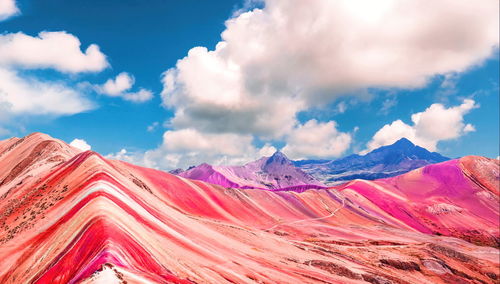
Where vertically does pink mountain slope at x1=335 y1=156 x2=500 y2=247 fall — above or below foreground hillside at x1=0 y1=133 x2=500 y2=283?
above

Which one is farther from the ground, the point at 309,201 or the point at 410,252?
the point at 309,201

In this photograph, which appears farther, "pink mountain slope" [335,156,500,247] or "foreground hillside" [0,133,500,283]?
"pink mountain slope" [335,156,500,247]

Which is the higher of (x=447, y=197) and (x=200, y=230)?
A: (x=447, y=197)

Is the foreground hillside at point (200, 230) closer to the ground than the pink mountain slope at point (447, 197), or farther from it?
closer to the ground

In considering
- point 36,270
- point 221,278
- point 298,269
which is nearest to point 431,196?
point 298,269

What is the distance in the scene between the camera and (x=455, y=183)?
130 metres

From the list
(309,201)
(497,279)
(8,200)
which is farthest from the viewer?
(309,201)

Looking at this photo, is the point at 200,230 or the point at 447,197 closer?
the point at 200,230

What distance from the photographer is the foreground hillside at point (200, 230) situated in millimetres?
22469

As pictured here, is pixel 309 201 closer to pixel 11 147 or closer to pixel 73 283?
pixel 11 147

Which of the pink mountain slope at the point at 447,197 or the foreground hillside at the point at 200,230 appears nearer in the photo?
the foreground hillside at the point at 200,230

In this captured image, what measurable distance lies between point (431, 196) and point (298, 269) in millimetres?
114144

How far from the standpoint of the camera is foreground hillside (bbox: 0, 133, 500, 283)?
73.7 ft

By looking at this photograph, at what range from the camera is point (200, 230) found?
136ft
